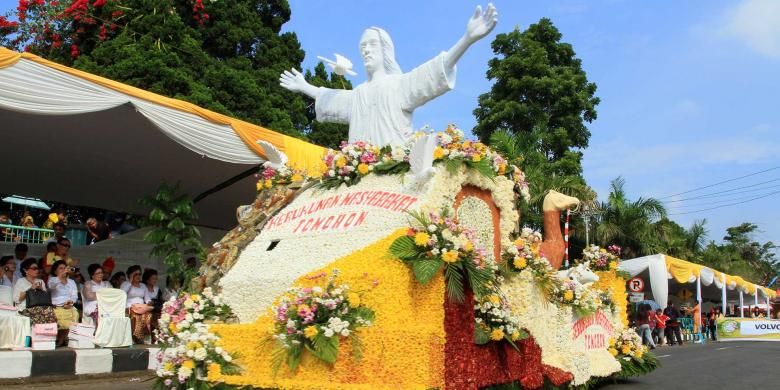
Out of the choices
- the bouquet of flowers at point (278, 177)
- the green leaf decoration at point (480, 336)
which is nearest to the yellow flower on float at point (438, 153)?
the green leaf decoration at point (480, 336)

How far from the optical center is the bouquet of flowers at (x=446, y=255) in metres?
4.71

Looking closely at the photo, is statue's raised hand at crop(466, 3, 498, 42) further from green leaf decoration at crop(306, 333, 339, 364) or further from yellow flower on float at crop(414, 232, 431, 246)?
green leaf decoration at crop(306, 333, 339, 364)

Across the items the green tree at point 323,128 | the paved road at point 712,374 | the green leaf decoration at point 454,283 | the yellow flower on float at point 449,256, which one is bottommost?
the paved road at point 712,374

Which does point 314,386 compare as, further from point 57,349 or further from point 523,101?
point 523,101

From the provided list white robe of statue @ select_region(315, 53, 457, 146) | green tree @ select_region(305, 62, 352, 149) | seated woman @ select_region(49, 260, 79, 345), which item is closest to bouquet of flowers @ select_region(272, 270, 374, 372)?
white robe of statue @ select_region(315, 53, 457, 146)

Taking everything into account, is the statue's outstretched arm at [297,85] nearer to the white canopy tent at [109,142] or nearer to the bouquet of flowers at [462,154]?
the white canopy tent at [109,142]

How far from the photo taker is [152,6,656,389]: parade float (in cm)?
453

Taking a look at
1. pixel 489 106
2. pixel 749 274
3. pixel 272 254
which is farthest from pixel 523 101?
pixel 749 274

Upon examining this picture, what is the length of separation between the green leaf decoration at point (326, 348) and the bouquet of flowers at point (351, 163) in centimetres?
206

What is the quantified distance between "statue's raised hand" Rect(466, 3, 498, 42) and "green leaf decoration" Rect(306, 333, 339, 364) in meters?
3.08

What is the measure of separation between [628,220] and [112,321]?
66.7 feet

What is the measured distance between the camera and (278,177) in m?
7.39

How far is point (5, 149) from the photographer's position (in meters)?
10.2

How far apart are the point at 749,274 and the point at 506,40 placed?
28.0 meters
